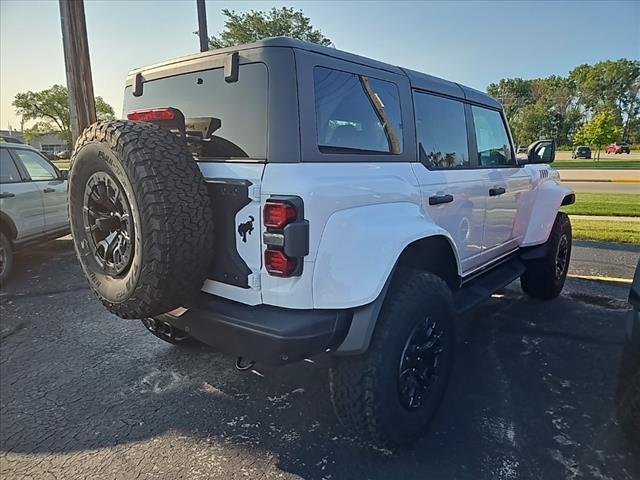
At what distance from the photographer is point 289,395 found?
2945 mm

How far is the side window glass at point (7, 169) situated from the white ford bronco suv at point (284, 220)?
4.46m

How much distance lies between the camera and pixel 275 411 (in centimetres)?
277

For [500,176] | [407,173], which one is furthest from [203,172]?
[500,176]

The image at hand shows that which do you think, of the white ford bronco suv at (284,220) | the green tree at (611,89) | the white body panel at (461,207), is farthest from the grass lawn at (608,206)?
the green tree at (611,89)

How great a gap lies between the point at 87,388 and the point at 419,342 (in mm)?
2370

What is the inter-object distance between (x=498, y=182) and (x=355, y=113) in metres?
1.86

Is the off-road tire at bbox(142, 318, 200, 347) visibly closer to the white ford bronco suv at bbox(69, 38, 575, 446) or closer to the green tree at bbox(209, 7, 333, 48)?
the white ford bronco suv at bbox(69, 38, 575, 446)

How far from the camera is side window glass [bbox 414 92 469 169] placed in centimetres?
286

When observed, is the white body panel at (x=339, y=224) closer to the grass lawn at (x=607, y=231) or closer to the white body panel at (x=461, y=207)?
the white body panel at (x=461, y=207)

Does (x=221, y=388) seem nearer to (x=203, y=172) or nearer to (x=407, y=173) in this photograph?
(x=203, y=172)

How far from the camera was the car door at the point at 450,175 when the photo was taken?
2.79 meters

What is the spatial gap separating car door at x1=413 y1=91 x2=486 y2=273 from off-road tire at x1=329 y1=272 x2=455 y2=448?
63 cm

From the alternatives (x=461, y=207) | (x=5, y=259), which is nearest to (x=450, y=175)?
(x=461, y=207)

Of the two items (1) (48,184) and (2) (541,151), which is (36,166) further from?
(2) (541,151)
